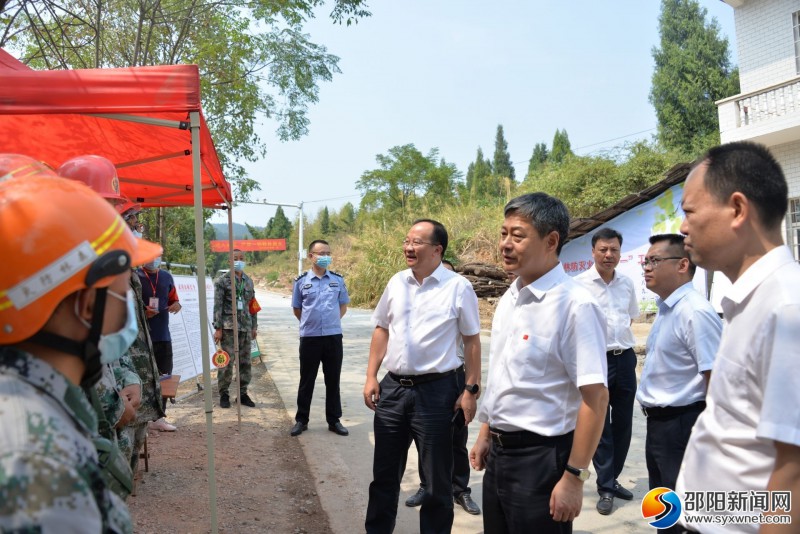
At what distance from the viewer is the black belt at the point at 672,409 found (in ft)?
9.12

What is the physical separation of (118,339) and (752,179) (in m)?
1.58

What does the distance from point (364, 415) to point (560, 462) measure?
478 centimetres

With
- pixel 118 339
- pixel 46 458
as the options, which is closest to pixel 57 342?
pixel 118 339

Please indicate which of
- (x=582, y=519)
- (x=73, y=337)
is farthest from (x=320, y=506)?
(x=73, y=337)

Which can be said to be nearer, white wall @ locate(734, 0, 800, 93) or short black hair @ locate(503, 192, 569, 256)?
short black hair @ locate(503, 192, 569, 256)

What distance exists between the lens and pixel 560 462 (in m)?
2.14

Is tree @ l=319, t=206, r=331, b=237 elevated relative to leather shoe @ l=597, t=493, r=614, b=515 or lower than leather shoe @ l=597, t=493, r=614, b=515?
elevated

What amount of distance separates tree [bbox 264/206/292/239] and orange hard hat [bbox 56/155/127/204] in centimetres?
6021

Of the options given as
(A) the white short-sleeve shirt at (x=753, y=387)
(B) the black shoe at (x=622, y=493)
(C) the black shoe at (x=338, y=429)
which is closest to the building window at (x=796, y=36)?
(B) the black shoe at (x=622, y=493)

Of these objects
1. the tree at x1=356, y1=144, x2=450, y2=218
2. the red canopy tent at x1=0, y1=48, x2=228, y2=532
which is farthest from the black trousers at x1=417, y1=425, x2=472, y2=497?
the tree at x1=356, y1=144, x2=450, y2=218

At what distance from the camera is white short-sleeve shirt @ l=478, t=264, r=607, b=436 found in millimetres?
2115

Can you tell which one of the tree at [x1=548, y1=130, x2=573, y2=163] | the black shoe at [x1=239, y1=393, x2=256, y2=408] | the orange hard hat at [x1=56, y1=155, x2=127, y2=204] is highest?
the tree at [x1=548, y1=130, x2=573, y2=163]

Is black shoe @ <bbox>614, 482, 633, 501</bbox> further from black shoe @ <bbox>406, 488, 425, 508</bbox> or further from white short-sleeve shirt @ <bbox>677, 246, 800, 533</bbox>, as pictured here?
white short-sleeve shirt @ <bbox>677, 246, 800, 533</bbox>

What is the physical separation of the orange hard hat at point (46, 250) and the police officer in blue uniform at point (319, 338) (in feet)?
16.2
